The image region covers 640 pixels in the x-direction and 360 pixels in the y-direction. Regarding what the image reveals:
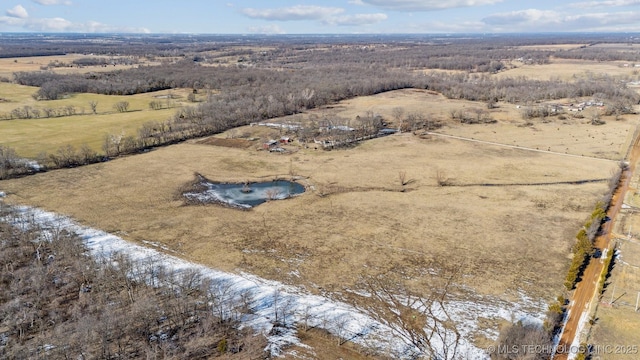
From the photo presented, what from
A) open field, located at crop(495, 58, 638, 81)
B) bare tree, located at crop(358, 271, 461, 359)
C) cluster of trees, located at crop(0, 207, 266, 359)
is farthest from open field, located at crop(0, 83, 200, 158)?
open field, located at crop(495, 58, 638, 81)

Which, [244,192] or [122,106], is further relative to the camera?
[122,106]

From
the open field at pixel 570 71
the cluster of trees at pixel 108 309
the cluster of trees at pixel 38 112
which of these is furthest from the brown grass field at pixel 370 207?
the open field at pixel 570 71

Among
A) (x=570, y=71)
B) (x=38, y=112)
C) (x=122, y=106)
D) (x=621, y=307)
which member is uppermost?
(x=570, y=71)

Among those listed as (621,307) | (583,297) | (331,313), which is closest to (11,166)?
(331,313)

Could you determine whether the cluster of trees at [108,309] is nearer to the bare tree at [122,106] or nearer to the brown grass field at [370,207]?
the brown grass field at [370,207]

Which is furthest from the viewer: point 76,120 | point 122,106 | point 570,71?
point 570,71

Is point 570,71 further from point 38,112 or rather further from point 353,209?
point 38,112

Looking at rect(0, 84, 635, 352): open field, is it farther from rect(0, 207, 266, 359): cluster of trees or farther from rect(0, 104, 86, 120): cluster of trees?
rect(0, 104, 86, 120): cluster of trees
